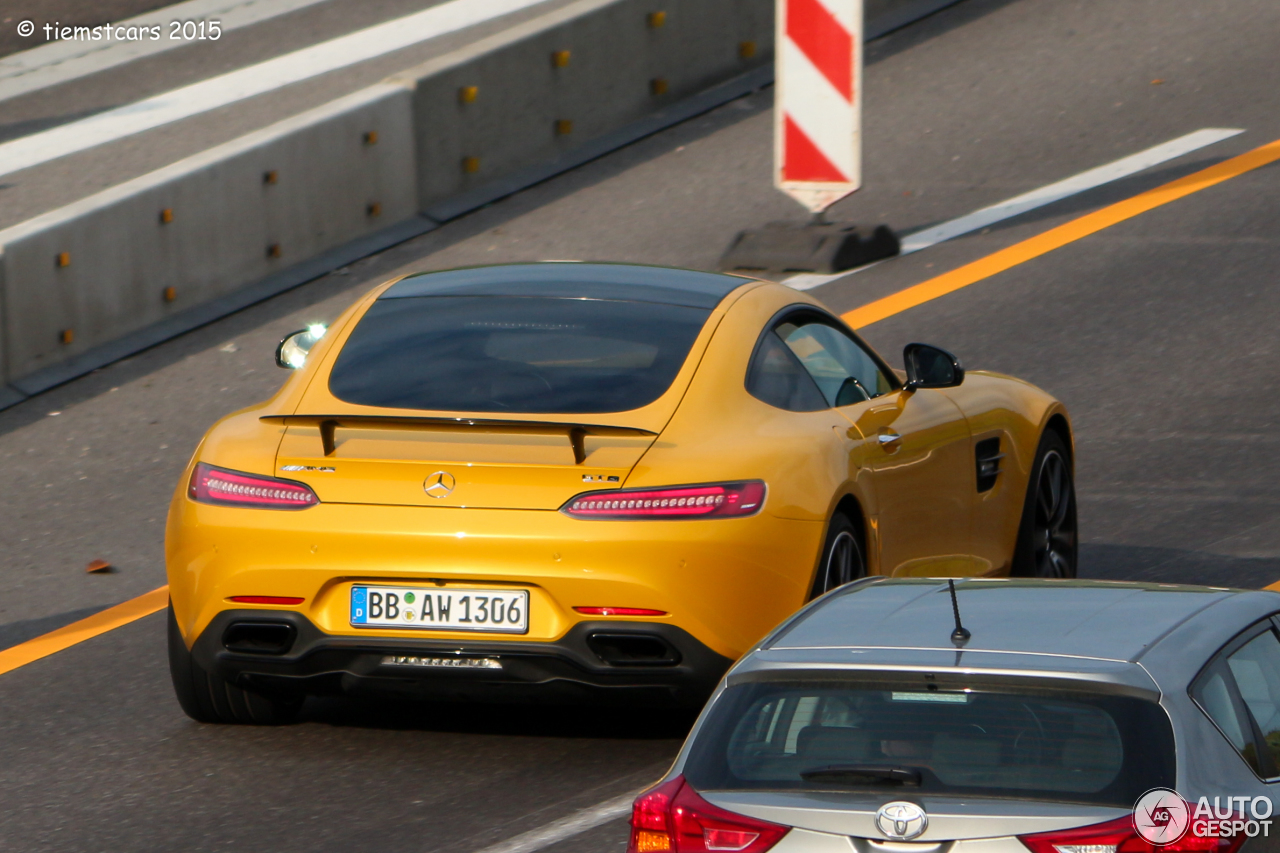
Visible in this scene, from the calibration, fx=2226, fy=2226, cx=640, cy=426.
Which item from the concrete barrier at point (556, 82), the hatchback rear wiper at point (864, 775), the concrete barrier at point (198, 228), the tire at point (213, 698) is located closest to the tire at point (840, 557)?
the tire at point (213, 698)

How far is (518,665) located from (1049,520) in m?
3.07

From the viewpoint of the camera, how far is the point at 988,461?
8.12 metres

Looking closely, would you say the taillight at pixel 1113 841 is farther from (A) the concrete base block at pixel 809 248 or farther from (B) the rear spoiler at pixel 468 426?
(A) the concrete base block at pixel 809 248

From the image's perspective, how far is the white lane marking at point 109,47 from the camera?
18.1 metres

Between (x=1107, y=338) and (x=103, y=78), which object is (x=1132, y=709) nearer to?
(x=1107, y=338)

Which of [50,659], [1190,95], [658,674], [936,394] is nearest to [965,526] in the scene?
[936,394]

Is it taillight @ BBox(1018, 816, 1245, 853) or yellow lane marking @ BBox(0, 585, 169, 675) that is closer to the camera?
taillight @ BBox(1018, 816, 1245, 853)

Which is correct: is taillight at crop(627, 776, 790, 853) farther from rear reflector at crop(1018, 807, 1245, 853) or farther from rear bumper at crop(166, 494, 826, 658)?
rear bumper at crop(166, 494, 826, 658)

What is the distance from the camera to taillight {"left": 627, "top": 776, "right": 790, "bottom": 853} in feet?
12.7

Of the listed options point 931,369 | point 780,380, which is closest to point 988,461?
→ point 931,369

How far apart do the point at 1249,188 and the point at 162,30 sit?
9.55 metres

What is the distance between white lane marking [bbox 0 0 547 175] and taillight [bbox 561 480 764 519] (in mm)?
9981

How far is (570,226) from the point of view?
46.2ft

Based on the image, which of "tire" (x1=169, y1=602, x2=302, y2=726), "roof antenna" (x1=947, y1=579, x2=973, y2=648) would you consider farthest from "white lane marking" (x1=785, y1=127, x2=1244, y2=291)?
"roof antenna" (x1=947, y1=579, x2=973, y2=648)
